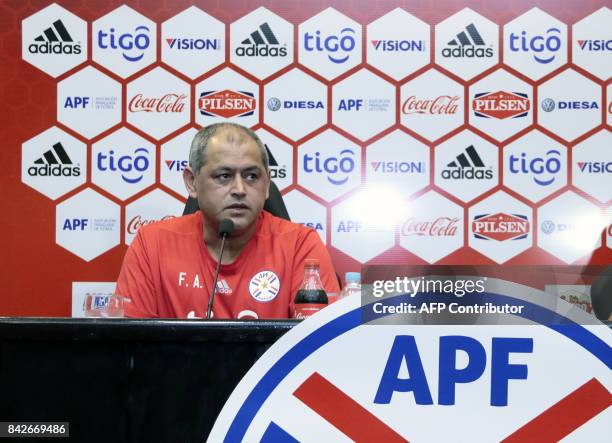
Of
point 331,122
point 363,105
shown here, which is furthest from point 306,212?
point 363,105

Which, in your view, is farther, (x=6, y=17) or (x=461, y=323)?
(x=6, y=17)

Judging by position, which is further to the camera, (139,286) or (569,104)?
(569,104)

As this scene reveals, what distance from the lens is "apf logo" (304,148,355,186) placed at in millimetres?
2771

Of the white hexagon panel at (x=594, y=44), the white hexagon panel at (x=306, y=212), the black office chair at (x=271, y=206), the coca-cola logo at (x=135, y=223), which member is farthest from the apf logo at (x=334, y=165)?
the white hexagon panel at (x=594, y=44)

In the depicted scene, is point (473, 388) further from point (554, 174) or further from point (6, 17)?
point (6, 17)

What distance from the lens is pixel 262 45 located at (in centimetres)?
279

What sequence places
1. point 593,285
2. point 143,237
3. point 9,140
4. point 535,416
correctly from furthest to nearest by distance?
point 9,140 → point 593,285 → point 143,237 → point 535,416

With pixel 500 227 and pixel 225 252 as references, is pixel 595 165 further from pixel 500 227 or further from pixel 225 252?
pixel 225 252

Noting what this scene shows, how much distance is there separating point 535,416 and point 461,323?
15 centimetres

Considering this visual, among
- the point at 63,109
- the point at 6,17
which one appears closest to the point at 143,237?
the point at 63,109

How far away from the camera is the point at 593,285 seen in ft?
8.20

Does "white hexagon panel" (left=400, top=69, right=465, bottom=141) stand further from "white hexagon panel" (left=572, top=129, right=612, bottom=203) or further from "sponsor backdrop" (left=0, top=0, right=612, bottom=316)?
"white hexagon panel" (left=572, top=129, right=612, bottom=203)

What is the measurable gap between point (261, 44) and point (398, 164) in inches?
28.9

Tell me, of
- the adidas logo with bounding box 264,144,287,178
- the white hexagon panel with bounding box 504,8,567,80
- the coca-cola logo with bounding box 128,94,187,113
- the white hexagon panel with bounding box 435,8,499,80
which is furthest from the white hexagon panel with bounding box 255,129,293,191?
the white hexagon panel with bounding box 504,8,567,80
